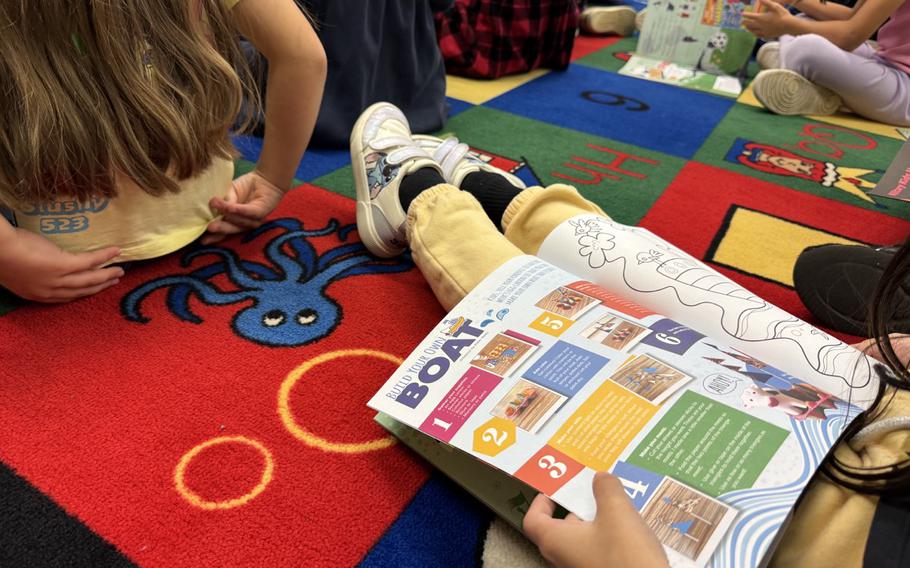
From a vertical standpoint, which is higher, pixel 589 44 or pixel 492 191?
pixel 492 191

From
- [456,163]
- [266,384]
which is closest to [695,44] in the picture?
[456,163]

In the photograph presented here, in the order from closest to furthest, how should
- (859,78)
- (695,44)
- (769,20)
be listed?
(859,78) → (769,20) → (695,44)

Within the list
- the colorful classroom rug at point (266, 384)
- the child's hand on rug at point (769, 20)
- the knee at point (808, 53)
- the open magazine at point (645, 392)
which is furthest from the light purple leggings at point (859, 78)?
the open magazine at point (645, 392)

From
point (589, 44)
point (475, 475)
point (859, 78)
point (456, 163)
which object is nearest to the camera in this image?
point (475, 475)

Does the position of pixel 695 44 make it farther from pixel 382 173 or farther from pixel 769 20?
pixel 382 173

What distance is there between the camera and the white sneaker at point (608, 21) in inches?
79.2

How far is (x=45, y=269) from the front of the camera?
619 millimetres

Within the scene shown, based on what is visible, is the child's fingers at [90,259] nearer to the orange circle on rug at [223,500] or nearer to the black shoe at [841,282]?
the orange circle on rug at [223,500]

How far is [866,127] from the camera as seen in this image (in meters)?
1.46

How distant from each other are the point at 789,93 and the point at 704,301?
1.11 m

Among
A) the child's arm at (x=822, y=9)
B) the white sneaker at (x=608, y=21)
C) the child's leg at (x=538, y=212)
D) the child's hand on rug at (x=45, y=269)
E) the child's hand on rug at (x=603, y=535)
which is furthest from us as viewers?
the white sneaker at (x=608, y=21)

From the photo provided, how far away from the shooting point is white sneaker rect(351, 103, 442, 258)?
78cm

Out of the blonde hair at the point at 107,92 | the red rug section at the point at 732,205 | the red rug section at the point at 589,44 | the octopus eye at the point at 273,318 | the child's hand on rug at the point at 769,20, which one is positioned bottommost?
the red rug section at the point at 589,44

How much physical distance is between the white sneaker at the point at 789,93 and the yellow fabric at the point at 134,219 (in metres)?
1.24
